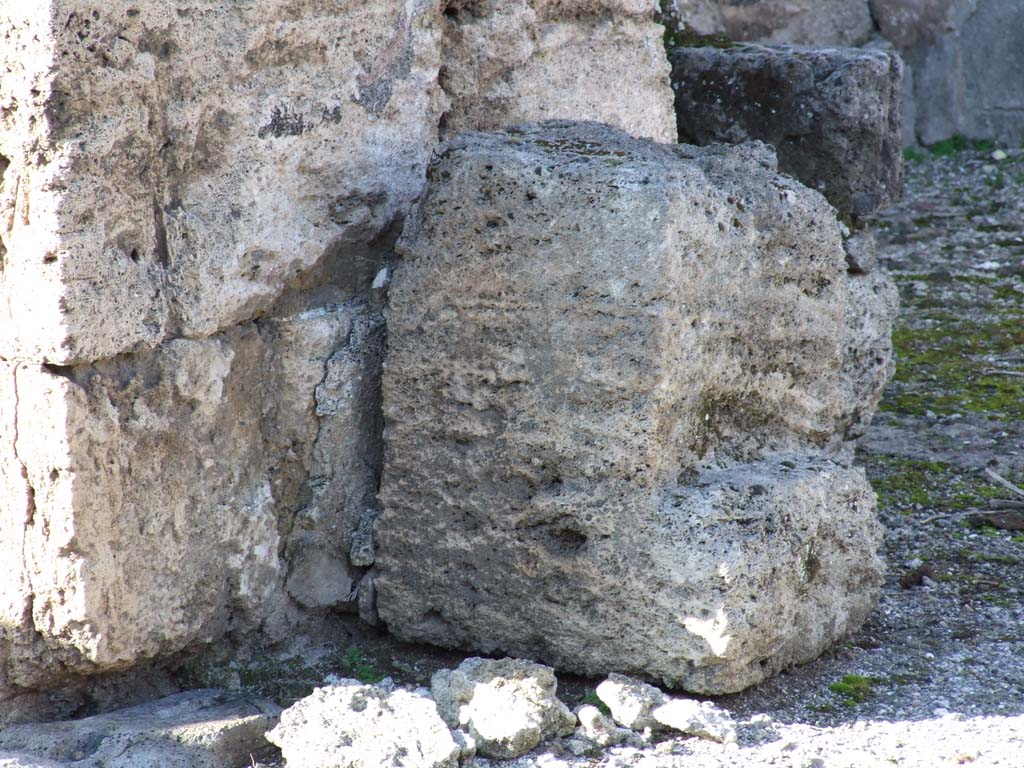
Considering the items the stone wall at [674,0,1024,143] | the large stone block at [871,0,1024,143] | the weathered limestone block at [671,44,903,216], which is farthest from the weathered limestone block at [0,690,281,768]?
the large stone block at [871,0,1024,143]

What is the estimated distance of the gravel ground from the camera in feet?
7.66

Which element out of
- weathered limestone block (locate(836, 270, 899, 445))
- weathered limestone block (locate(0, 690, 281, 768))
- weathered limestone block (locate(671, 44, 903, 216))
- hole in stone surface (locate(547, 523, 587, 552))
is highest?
weathered limestone block (locate(671, 44, 903, 216))

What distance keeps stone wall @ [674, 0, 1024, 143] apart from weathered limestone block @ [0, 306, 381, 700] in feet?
20.4

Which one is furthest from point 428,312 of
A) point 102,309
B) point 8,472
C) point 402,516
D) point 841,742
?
point 841,742

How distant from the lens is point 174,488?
2.46 metres

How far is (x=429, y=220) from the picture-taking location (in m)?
2.61

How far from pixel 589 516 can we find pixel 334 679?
564mm

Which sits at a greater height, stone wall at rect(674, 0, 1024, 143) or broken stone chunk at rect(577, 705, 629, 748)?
stone wall at rect(674, 0, 1024, 143)

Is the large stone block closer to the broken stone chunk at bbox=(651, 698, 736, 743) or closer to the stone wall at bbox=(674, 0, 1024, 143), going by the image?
the stone wall at bbox=(674, 0, 1024, 143)

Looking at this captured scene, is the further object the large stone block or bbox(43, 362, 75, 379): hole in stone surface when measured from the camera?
the large stone block

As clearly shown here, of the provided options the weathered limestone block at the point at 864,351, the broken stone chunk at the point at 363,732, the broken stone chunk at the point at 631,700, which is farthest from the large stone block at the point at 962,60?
the broken stone chunk at the point at 363,732

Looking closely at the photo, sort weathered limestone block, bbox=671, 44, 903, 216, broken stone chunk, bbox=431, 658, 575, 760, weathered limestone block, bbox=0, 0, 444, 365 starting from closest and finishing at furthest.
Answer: weathered limestone block, bbox=0, 0, 444, 365 < broken stone chunk, bbox=431, 658, 575, 760 < weathered limestone block, bbox=671, 44, 903, 216

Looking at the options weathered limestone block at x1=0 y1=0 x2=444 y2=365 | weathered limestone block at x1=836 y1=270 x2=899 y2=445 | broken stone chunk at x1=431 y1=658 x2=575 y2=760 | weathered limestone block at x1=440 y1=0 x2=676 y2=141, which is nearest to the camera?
weathered limestone block at x1=0 y1=0 x2=444 y2=365

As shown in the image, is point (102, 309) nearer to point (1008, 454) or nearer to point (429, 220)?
point (429, 220)
